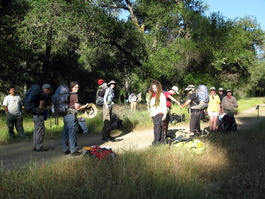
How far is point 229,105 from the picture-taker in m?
11.1

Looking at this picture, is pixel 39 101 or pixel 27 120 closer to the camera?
pixel 39 101

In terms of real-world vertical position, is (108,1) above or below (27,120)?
above

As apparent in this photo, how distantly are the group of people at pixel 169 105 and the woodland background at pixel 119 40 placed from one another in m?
9.09

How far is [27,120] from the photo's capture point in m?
15.3

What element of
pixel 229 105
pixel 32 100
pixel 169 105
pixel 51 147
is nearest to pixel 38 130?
pixel 32 100

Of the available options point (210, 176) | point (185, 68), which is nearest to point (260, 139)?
point (210, 176)

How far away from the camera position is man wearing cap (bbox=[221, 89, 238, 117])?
11039 mm

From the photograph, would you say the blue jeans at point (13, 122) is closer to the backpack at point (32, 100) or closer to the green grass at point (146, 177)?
the backpack at point (32, 100)

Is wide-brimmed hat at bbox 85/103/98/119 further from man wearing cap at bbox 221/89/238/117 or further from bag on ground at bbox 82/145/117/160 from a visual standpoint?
man wearing cap at bbox 221/89/238/117

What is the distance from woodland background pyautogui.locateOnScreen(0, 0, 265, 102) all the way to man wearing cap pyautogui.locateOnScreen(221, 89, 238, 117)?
354 inches

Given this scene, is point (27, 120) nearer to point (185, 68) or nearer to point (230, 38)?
point (185, 68)

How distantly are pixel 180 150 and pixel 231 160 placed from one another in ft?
3.78

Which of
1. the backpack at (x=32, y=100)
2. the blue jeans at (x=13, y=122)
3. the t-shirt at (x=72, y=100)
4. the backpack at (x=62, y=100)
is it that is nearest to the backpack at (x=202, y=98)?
the t-shirt at (x=72, y=100)

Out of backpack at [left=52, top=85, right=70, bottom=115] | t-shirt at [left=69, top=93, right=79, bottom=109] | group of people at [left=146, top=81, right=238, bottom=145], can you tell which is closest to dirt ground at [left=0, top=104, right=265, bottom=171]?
group of people at [left=146, top=81, right=238, bottom=145]
